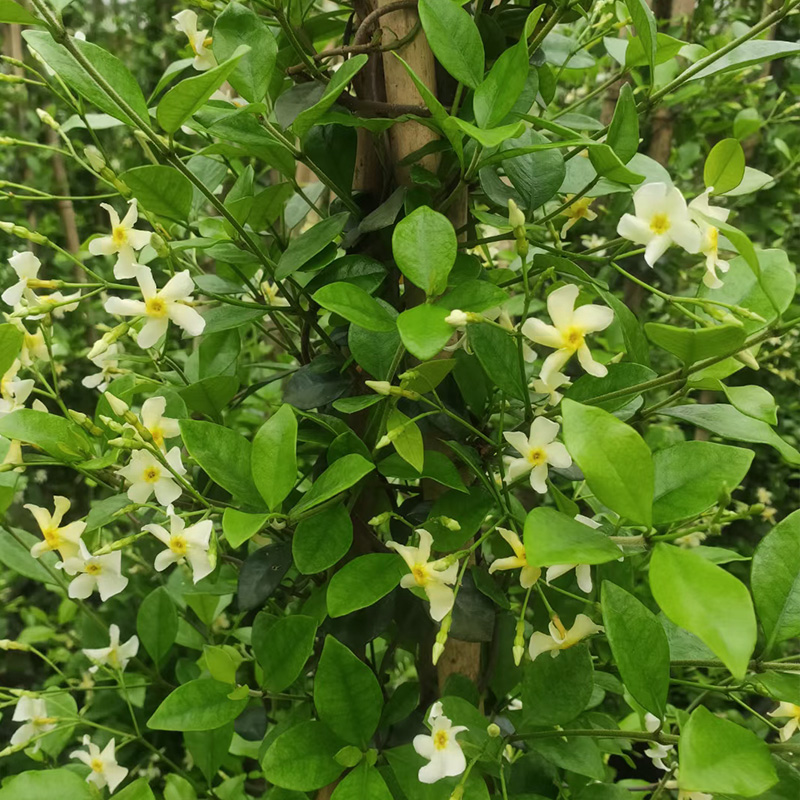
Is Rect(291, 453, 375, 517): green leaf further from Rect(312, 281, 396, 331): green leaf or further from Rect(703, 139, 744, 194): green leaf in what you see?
Rect(703, 139, 744, 194): green leaf

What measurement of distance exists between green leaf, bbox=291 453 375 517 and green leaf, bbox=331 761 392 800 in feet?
0.52

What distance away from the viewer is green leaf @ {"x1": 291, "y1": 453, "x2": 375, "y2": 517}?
0.39 m

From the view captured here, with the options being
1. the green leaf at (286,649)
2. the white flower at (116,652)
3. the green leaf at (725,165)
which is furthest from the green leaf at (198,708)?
the green leaf at (725,165)

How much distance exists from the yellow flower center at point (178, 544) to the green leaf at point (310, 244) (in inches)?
6.9

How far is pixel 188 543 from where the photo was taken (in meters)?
0.44

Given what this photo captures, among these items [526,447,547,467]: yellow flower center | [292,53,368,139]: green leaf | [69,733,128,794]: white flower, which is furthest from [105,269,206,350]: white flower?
[69,733,128,794]: white flower

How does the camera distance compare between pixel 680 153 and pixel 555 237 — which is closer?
pixel 555 237

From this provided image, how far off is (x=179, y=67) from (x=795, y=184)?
49.9 inches

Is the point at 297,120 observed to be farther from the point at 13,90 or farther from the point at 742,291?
the point at 13,90

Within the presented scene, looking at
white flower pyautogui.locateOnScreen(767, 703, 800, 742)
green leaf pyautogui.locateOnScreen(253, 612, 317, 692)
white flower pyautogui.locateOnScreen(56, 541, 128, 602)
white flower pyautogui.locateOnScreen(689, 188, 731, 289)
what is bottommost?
white flower pyautogui.locateOnScreen(767, 703, 800, 742)

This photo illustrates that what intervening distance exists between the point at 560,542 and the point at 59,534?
1.09ft

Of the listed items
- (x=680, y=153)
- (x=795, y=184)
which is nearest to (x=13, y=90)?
(x=680, y=153)

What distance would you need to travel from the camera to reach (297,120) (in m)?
0.42

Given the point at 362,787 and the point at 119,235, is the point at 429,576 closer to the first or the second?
the point at 362,787
